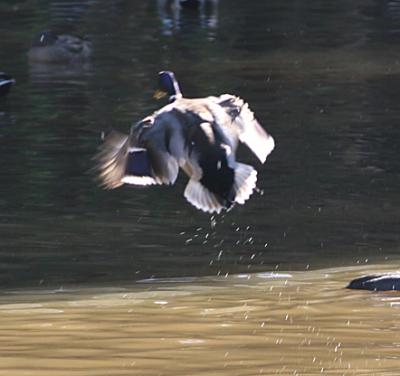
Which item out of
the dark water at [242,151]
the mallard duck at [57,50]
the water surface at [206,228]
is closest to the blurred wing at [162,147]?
the water surface at [206,228]

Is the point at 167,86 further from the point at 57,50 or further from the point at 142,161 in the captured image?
the point at 57,50

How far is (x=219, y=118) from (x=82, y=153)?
24.8 feet

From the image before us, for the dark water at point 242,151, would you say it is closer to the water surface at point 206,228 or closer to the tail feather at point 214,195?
the water surface at point 206,228

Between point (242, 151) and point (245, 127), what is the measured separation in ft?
23.5

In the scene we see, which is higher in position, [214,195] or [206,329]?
[214,195]

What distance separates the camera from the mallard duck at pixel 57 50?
837 inches

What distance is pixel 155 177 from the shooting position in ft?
20.9

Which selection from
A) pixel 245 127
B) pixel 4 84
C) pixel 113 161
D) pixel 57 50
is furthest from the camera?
pixel 57 50

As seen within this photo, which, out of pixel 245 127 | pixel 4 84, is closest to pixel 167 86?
pixel 245 127

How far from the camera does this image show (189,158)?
6469 millimetres

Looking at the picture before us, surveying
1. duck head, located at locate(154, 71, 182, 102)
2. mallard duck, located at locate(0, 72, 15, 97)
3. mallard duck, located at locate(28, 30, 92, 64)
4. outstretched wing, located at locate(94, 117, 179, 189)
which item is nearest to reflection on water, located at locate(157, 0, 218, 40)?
mallard duck, located at locate(28, 30, 92, 64)

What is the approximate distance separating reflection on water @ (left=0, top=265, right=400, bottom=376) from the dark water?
0.81 metres

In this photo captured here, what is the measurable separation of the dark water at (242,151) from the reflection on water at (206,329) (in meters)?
0.81

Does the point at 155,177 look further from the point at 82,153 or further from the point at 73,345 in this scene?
the point at 82,153
